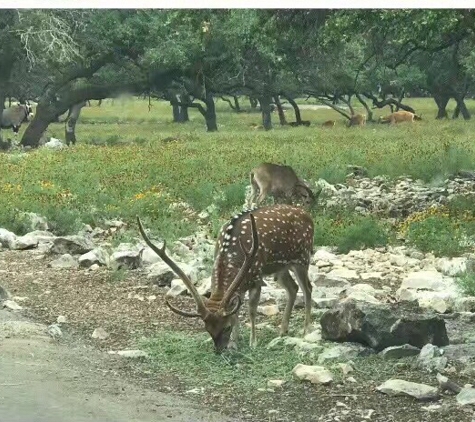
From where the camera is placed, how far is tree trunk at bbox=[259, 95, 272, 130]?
5883mm

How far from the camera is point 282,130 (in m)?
6.03

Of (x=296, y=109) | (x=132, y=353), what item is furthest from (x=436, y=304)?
(x=132, y=353)

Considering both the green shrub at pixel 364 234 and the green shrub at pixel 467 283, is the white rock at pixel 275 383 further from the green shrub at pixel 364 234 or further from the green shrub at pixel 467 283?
the green shrub at pixel 364 234

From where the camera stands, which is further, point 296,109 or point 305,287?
point 296,109

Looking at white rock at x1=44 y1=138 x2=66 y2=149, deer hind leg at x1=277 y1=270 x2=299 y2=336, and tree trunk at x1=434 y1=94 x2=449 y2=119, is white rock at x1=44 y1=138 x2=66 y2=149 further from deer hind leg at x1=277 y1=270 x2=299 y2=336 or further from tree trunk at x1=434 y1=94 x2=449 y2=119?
tree trunk at x1=434 y1=94 x2=449 y2=119

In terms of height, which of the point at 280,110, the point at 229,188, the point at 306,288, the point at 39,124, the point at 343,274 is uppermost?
the point at 280,110

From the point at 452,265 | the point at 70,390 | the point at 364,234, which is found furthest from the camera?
the point at 452,265

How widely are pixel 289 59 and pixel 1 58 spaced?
1354mm

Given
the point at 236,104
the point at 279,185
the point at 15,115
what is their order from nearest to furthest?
the point at 236,104 < the point at 15,115 < the point at 279,185

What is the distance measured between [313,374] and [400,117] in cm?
151

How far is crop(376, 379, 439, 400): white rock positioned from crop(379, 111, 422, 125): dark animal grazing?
1535 millimetres

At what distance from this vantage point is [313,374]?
16.4 ft

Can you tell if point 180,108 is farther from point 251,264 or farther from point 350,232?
point 350,232

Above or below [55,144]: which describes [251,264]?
below
